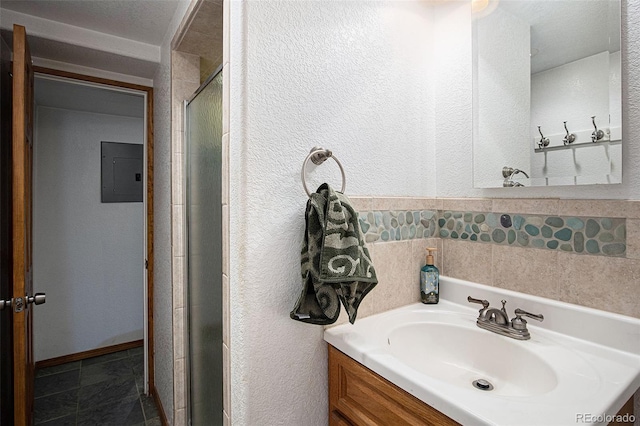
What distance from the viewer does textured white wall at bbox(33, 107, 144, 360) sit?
252 cm

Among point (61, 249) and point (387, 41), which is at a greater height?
point (387, 41)

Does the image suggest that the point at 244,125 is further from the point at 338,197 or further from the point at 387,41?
the point at 387,41

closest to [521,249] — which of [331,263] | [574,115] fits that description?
[574,115]

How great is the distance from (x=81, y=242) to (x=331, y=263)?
2768 mm

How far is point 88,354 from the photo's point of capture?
2689 millimetres

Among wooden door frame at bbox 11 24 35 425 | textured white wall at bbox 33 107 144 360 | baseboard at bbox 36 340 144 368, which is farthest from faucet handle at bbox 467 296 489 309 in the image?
baseboard at bbox 36 340 144 368

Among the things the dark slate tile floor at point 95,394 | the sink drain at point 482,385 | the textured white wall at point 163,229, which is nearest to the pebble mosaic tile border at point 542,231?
the sink drain at point 482,385

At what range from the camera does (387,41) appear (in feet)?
3.63

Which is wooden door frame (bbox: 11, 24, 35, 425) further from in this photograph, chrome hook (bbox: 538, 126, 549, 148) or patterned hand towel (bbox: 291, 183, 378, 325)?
chrome hook (bbox: 538, 126, 549, 148)

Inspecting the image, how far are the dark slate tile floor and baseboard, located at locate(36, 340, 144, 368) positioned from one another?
0.12ft

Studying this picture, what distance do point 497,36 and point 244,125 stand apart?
0.94 metres

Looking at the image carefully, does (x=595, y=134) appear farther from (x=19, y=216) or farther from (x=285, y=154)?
(x=19, y=216)

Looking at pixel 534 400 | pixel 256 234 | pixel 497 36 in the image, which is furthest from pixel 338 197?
pixel 497 36

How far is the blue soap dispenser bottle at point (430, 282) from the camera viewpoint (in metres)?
1.16
